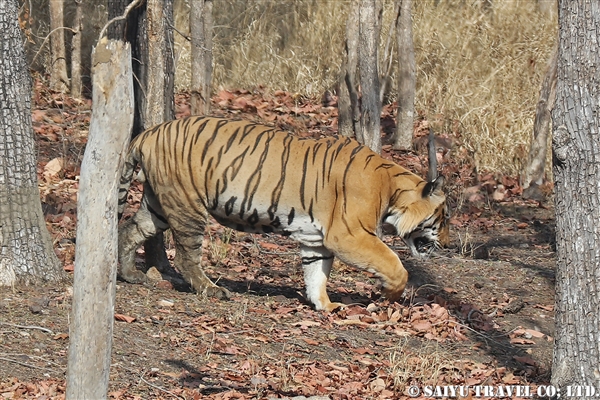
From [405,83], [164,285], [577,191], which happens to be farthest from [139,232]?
[405,83]

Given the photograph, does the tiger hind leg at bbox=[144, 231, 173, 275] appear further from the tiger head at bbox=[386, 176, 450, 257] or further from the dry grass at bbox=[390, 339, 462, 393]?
the dry grass at bbox=[390, 339, 462, 393]

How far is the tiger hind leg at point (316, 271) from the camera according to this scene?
23.8ft

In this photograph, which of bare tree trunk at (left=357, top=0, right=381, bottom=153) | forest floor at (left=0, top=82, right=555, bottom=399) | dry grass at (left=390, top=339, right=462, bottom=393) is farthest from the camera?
bare tree trunk at (left=357, top=0, right=381, bottom=153)

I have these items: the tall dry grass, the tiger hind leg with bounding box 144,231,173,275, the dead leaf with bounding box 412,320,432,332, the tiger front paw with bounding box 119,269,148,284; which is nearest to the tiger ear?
the dead leaf with bounding box 412,320,432,332

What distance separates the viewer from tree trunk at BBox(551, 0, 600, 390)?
16.0ft

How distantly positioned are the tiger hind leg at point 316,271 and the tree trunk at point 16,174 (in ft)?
6.63

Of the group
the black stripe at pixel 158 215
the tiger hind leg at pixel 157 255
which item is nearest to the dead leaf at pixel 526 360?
the black stripe at pixel 158 215

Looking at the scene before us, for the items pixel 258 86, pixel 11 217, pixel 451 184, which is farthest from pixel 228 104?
pixel 11 217

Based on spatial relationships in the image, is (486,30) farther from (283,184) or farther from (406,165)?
(283,184)

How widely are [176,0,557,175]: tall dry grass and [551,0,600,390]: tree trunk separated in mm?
8028

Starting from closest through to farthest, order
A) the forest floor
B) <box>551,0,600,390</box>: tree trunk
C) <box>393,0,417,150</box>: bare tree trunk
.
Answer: <box>551,0,600,390</box>: tree trunk, the forest floor, <box>393,0,417,150</box>: bare tree trunk

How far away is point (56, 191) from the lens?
32.0 ft

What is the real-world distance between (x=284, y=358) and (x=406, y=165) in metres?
6.30

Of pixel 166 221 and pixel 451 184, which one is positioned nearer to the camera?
pixel 166 221
